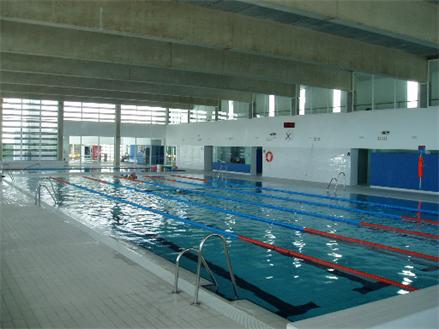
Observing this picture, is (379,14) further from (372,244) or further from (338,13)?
(372,244)

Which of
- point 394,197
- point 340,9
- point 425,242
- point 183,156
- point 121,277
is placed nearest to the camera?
point 121,277

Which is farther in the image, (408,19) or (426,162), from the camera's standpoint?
(426,162)

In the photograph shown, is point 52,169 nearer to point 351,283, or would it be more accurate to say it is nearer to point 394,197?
point 394,197

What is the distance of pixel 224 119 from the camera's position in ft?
92.5

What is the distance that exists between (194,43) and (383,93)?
11.3 m

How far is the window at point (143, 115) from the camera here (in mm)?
33344

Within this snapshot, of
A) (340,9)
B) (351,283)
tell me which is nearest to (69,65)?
(340,9)

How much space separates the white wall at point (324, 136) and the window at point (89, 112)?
9.01 meters

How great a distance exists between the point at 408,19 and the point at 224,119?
19466 mm

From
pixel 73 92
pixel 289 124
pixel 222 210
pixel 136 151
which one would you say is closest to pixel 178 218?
pixel 222 210

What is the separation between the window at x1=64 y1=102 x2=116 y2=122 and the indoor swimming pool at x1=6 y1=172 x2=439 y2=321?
15797 mm

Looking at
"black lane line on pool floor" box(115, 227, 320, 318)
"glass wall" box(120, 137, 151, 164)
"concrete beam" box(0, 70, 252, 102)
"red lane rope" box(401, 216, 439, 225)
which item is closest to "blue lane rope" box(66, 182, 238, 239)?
"black lane line on pool floor" box(115, 227, 320, 318)

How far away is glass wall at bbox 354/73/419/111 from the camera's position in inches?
680

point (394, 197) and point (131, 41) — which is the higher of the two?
point (131, 41)
